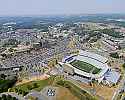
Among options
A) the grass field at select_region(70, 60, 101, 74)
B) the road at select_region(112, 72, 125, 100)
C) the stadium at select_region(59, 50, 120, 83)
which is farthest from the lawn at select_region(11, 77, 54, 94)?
the road at select_region(112, 72, 125, 100)

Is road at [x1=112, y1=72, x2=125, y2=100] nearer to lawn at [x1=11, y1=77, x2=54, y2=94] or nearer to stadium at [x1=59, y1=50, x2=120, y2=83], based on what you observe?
stadium at [x1=59, y1=50, x2=120, y2=83]

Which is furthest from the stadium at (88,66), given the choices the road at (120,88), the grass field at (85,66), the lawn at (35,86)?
the lawn at (35,86)

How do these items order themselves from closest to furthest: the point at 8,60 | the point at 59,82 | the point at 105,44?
1. the point at 59,82
2. the point at 8,60
3. the point at 105,44

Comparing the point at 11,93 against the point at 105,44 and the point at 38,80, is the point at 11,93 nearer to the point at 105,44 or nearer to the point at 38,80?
the point at 38,80

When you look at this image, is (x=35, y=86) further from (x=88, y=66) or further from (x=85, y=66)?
(x=88, y=66)

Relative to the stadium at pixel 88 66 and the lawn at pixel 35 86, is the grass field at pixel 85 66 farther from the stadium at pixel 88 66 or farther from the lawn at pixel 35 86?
the lawn at pixel 35 86

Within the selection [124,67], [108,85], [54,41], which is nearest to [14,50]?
[54,41]

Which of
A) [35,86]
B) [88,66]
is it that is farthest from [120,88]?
[35,86]

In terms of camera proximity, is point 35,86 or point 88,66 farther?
point 88,66
